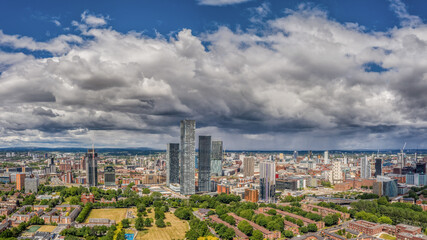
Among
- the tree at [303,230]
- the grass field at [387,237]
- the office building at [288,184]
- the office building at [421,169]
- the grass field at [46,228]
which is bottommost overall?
the office building at [288,184]

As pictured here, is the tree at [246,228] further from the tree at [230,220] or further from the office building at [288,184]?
the office building at [288,184]

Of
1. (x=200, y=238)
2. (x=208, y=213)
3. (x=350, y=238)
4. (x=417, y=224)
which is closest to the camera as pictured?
(x=200, y=238)

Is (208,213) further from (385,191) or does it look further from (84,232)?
(385,191)

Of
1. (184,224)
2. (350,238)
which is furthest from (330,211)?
(184,224)

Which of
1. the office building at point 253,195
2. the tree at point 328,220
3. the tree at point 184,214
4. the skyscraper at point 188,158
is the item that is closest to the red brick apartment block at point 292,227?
the tree at point 328,220

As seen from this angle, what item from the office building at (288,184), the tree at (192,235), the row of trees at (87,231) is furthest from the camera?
the office building at (288,184)

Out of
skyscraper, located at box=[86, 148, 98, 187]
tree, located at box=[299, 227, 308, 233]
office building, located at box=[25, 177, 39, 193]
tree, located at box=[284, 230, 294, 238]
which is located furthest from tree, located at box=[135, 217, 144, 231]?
skyscraper, located at box=[86, 148, 98, 187]

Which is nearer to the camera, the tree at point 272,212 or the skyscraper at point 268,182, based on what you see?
the tree at point 272,212

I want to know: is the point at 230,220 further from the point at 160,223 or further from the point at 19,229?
the point at 19,229
